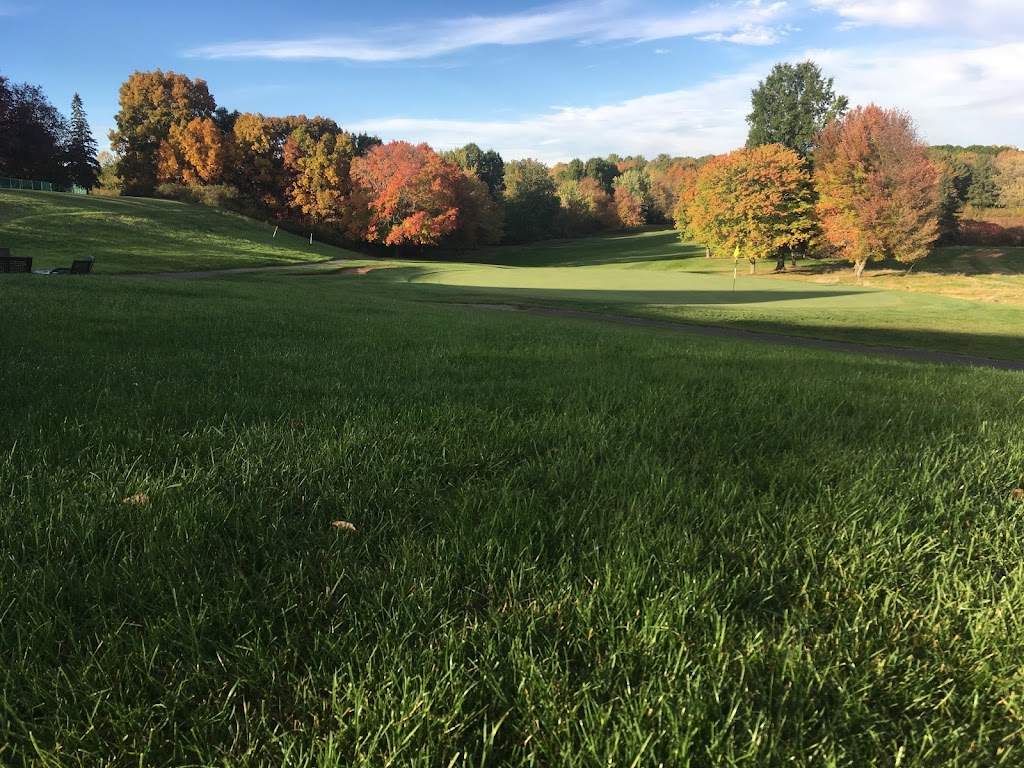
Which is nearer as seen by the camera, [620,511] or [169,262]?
[620,511]

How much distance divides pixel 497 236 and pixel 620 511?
7017 cm

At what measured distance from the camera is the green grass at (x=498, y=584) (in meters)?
1.28

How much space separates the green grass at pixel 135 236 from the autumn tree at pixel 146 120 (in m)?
17.8

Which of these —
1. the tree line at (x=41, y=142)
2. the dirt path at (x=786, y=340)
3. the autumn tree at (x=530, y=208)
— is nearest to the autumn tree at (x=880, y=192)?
the dirt path at (x=786, y=340)

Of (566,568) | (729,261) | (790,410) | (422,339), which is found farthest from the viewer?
(729,261)

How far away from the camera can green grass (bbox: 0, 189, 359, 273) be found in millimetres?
28391

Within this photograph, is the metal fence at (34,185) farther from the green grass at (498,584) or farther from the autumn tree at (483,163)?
the green grass at (498,584)

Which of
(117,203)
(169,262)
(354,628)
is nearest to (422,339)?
(354,628)

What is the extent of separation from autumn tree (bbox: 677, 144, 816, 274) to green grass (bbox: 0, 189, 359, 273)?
3379 cm

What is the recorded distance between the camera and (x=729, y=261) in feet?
184

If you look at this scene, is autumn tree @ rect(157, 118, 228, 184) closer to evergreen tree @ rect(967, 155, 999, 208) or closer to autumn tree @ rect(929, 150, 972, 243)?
autumn tree @ rect(929, 150, 972, 243)

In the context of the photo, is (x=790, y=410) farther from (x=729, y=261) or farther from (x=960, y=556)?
(x=729, y=261)

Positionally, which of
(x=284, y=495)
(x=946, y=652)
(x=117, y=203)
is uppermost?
(x=117, y=203)

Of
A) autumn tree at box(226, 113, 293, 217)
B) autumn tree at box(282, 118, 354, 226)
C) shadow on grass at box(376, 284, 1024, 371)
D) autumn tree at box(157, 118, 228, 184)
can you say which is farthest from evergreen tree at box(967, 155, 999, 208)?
autumn tree at box(157, 118, 228, 184)
